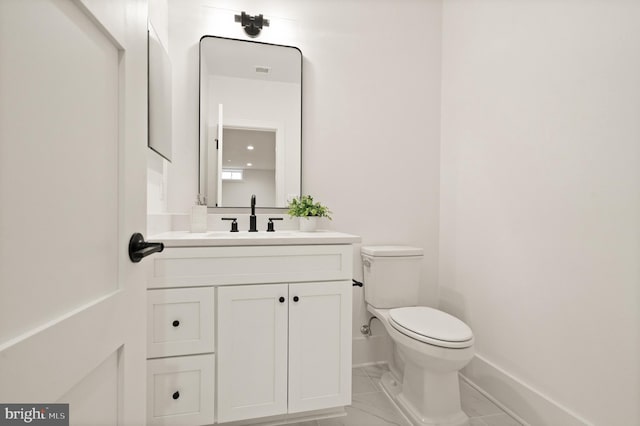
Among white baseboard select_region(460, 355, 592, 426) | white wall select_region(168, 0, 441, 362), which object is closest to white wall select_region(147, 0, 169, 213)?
white wall select_region(168, 0, 441, 362)

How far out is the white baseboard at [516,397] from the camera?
51.1 inches

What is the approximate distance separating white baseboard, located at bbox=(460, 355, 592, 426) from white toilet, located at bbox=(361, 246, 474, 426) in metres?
0.28

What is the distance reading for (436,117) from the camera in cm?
214

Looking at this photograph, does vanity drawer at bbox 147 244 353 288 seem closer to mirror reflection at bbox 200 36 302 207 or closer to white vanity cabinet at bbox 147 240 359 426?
white vanity cabinet at bbox 147 240 359 426

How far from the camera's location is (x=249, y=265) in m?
1.25

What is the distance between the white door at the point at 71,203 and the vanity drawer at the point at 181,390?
19.2 inches

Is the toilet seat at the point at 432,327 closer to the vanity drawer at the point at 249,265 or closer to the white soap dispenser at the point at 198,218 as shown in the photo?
the vanity drawer at the point at 249,265

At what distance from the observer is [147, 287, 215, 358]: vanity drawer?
114 centimetres

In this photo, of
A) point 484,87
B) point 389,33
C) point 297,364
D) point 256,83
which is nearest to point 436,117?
point 484,87

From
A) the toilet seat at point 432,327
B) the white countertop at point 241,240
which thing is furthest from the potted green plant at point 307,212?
the toilet seat at point 432,327

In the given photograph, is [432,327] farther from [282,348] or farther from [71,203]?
[71,203]

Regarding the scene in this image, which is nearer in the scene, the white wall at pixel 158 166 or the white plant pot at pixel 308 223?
the white wall at pixel 158 166

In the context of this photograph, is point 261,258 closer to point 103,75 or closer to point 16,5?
point 103,75

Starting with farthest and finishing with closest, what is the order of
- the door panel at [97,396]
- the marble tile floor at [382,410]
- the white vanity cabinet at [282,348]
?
the marble tile floor at [382,410] → the white vanity cabinet at [282,348] → the door panel at [97,396]
